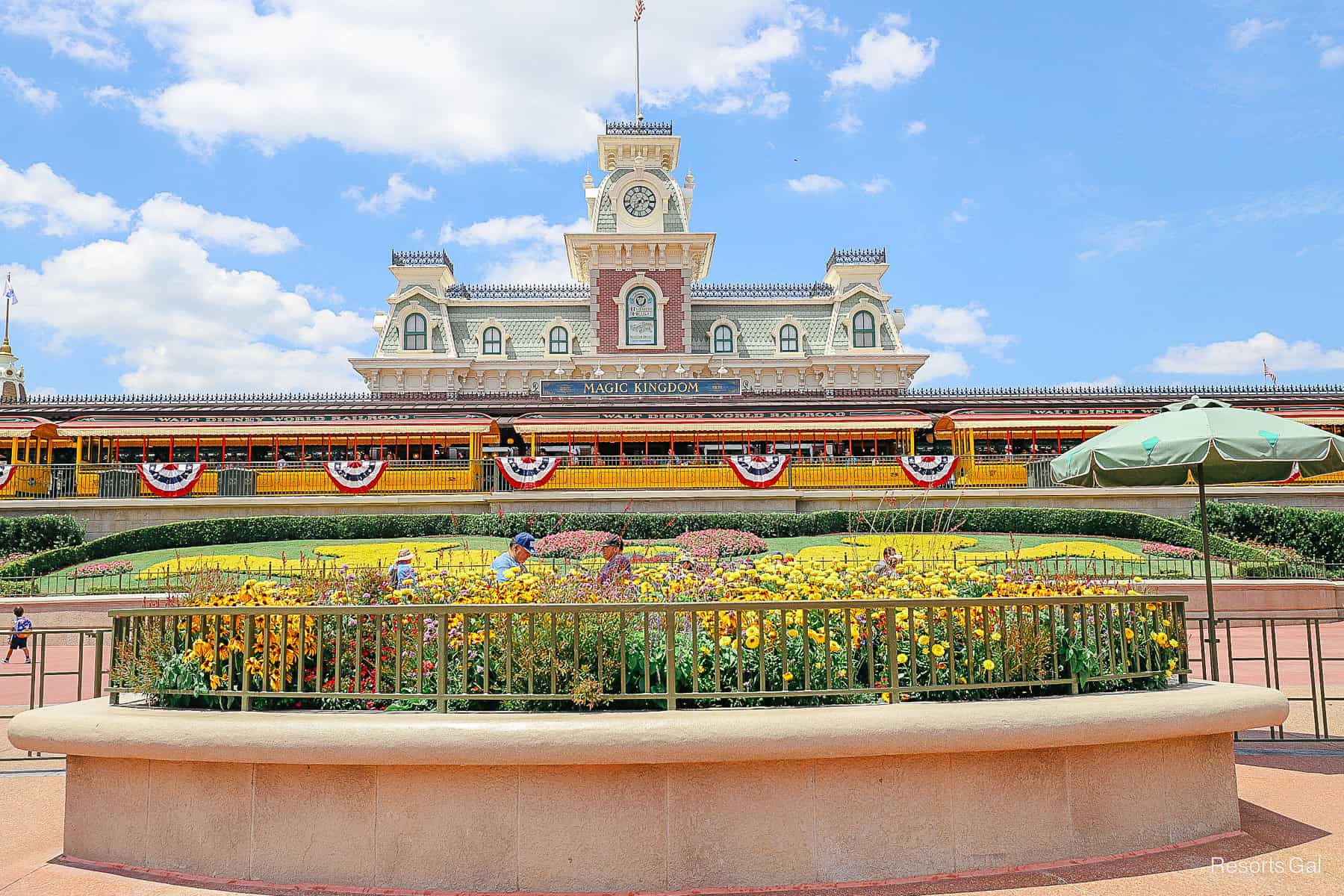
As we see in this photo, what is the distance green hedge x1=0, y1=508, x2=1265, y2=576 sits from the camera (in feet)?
79.4

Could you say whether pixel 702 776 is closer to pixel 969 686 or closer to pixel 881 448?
pixel 969 686

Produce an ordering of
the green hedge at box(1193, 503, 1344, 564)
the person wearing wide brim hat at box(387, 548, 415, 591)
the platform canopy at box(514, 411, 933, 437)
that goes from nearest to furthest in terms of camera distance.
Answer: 1. the person wearing wide brim hat at box(387, 548, 415, 591)
2. the green hedge at box(1193, 503, 1344, 564)
3. the platform canopy at box(514, 411, 933, 437)

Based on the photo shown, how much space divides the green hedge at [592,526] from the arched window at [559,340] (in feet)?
73.5

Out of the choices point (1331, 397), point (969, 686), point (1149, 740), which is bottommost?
point (1149, 740)

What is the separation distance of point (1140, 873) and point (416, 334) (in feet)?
151

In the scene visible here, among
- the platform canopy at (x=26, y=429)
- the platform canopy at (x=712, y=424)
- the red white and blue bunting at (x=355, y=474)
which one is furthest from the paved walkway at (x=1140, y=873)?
the platform canopy at (x=26, y=429)

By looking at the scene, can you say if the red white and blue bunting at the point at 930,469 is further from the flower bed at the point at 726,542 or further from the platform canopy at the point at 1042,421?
the flower bed at the point at 726,542

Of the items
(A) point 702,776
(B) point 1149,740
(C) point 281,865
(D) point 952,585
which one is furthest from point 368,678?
(B) point 1149,740

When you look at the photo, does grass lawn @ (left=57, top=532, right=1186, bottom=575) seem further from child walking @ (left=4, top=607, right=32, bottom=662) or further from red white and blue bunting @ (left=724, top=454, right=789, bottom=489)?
child walking @ (left=4, top=607, right=32, bottom=662)

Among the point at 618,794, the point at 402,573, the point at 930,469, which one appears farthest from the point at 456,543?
the point at 618,794

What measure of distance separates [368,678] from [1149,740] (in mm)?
4427

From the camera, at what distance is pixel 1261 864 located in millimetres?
5000

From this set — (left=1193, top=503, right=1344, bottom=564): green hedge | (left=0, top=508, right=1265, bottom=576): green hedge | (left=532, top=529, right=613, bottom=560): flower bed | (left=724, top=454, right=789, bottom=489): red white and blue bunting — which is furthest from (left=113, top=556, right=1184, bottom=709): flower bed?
(left=724, top=454, right=789, bottom=489): red white and blue bunting

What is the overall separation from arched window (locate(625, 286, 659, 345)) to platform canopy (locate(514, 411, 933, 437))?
1565cm
